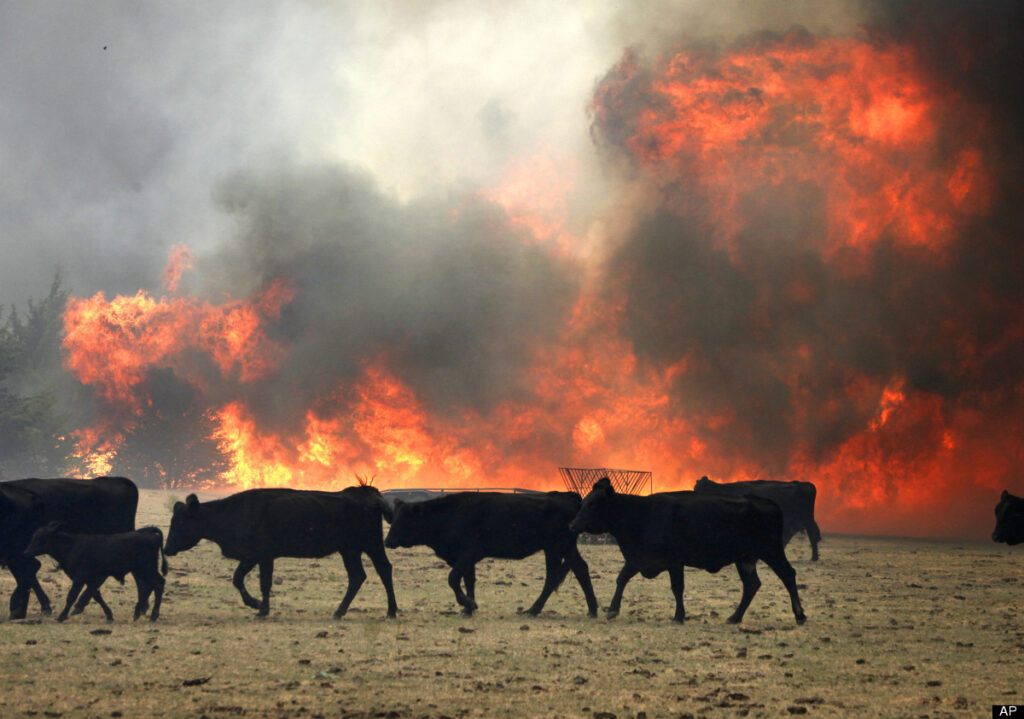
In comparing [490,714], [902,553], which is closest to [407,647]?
[490,714]

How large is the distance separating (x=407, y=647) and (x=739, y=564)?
831cm

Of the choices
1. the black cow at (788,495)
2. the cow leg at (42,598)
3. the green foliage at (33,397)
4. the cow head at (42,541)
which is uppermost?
the green foliage at (33,397)

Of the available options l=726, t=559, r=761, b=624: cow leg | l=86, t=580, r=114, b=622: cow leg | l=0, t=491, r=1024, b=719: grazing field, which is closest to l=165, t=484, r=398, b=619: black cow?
l=0, t=491, r=1024, b=719: grazing field

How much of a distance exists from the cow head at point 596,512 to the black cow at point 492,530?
1.19m

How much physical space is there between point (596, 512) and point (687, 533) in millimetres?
2049

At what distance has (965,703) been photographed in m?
13.5

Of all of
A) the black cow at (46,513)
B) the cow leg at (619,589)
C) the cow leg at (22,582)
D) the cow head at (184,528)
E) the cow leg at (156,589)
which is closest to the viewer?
the cow leg at (156,589)

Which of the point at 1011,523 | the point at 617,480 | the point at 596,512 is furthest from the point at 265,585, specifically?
the point at 617,480

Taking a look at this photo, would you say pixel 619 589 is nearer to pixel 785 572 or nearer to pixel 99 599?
pixel 785 572

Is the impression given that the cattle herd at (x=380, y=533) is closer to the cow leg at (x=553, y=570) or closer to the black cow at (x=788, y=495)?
the cow leg at (x=553, y=570)

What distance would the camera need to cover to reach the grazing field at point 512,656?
13.2 m

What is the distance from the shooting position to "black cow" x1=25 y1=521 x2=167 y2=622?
830 inches

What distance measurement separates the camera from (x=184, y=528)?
23.5 m

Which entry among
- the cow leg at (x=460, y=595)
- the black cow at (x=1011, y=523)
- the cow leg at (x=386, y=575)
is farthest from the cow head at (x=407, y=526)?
the black cow at (x=1011, y=523)
